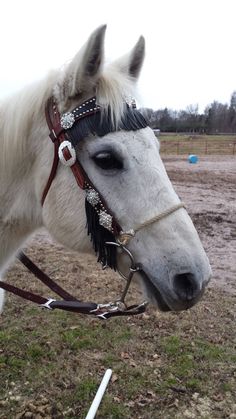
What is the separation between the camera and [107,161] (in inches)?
77.6

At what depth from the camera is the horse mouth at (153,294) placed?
6.31 feet

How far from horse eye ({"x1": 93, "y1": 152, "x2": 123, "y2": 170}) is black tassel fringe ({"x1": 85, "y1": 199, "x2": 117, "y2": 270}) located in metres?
0.22

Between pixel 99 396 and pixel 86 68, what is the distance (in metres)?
2.83

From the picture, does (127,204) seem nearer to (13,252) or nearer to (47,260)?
(13,252)

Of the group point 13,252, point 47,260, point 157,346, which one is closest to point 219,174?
point 47,260

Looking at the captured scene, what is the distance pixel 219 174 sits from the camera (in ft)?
61.2

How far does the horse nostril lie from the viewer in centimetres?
182

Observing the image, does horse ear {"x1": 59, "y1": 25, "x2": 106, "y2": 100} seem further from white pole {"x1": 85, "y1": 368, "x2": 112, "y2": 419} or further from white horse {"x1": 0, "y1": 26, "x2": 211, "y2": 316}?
white pole {"x1": 85, "y1": 368, "x2": 112, "y2": 419}

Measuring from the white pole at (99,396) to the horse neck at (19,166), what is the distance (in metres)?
1.61

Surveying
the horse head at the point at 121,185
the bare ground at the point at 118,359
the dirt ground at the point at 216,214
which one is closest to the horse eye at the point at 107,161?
the horse head at the point at 121,185

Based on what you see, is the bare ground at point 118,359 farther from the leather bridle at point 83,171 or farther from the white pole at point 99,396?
the leather bridle at point 83,171

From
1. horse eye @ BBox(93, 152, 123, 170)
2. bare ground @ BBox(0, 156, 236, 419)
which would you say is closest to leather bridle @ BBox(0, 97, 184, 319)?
horse eye @ BBox(93, 152, 123, 170)

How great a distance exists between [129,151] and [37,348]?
3176mm

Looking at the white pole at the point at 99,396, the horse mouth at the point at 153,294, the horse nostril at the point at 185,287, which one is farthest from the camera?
the white pole at the point at 99,396
